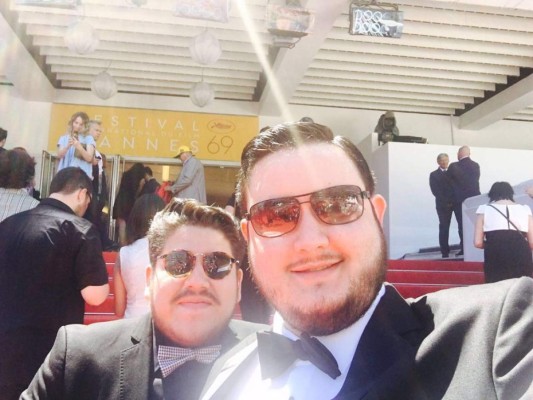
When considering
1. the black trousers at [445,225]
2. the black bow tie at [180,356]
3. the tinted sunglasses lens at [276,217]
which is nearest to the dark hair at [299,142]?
the tinted sunglasses lens at [276,217]

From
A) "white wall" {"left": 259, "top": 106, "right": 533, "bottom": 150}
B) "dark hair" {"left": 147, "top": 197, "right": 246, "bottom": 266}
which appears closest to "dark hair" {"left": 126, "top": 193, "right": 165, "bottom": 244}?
"dark hair" {"left": 147, "top": 197, "right": 246, "bottom": 266}

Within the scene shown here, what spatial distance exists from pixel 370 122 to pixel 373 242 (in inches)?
420

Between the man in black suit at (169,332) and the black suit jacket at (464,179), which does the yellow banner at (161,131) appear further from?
the man in black suit at (169,332)

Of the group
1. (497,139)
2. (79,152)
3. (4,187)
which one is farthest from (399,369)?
(497,139)

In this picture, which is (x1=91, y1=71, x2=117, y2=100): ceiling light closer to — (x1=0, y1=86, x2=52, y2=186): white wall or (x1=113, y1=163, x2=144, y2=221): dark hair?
(x1=0, y1=86, x2=52, y2=186): white wall

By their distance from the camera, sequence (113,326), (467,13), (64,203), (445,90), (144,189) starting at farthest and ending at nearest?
1. (445,90)
2. (467,13)
3. (144,189)
4. (64,203)
5. (113,326)

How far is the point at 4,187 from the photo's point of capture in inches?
126

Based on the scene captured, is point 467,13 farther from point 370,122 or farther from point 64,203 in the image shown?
point 64,203

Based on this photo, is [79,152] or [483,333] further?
[79,152]

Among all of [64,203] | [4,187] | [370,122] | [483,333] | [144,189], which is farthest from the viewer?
[370,122]

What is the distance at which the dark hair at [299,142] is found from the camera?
1.28m

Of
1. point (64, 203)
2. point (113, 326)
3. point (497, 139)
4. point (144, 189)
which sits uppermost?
point (497, 139)

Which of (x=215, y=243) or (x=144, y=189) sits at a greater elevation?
(x=144, y=189)

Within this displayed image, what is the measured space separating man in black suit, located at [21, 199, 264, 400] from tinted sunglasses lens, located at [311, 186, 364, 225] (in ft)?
2.03
